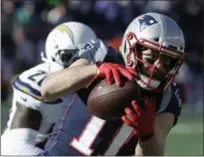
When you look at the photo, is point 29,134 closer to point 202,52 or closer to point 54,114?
point 54,114

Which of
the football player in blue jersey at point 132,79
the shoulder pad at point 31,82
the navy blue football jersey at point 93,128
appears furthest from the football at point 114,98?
the shoulder pad at point 31,82

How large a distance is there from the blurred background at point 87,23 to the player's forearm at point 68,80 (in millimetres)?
5684

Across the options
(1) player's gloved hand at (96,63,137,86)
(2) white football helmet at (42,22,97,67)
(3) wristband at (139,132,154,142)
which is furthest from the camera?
(2) white football helmet at (42,22,97,67)

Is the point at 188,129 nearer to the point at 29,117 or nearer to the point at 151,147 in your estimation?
the point at 29,117

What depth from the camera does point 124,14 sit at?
30.7 feet

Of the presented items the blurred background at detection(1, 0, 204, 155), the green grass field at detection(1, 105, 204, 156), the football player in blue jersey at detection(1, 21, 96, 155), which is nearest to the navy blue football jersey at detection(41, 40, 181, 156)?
the football player in blue jersey at detection(1, 21, 96, 155)

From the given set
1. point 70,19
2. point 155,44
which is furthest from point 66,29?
point 70,19

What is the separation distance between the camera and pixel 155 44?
310cm

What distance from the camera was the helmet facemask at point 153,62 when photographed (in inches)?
121

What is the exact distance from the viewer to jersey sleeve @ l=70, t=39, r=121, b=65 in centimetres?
334

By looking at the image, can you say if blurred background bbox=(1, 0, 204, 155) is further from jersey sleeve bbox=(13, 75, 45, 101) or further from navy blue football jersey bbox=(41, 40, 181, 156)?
navy blue football jersey bbox=(41, 40, 181, 156)

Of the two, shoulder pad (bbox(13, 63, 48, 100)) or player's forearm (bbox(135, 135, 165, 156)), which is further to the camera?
shoulder pad (bbox(13, 63, 48, 100))

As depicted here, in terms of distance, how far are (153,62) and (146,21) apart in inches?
9.9

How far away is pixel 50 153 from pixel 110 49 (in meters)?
0.60
